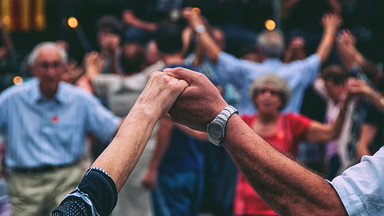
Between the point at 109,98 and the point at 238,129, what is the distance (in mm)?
3856

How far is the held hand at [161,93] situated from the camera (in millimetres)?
1821

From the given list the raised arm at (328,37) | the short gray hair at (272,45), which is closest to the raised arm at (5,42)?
the short gray hair at (272,45)

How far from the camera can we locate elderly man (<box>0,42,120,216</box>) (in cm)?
418

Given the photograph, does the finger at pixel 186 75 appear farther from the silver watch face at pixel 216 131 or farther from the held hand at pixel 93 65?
the held hand at pixel 93 65

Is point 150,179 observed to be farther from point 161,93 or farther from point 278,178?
point 278,178

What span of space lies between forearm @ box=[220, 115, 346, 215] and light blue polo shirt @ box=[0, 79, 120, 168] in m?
2.81

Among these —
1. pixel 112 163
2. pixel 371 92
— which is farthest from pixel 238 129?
pixel 371 92

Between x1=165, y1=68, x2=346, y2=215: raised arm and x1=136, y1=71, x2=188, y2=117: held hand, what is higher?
x1=136, y1=71, x2=188, y2=117: held hand

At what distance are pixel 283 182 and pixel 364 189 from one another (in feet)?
0.84

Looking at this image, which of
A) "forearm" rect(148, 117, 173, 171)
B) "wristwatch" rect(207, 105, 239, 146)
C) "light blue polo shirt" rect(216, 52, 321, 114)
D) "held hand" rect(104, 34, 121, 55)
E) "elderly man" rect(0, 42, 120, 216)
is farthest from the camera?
"held hand" rect(104, 34, 121, 55)

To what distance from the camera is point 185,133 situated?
4660 millimetres

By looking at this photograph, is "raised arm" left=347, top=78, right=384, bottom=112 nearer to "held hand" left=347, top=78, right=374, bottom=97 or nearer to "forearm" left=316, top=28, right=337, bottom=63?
"held hand" left=347, top=78, right=374, bottom=97

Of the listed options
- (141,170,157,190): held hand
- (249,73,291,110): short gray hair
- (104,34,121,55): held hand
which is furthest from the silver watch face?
(104,34,121,55): held hand

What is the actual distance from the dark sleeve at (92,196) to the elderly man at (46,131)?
8.98 ft
